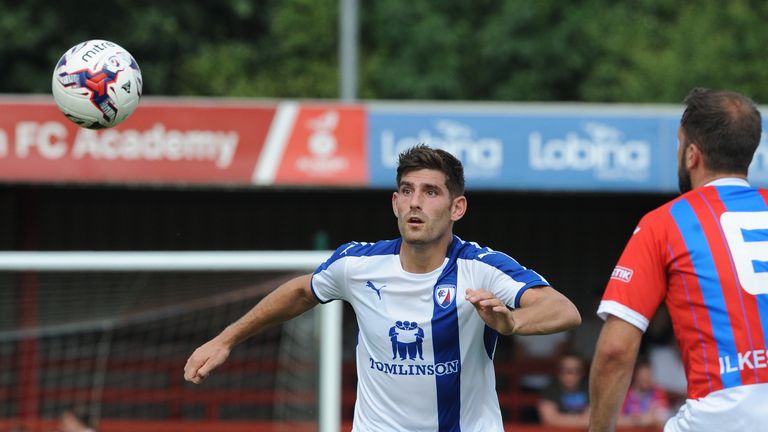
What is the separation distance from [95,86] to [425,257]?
1937 mm

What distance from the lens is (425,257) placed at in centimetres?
474

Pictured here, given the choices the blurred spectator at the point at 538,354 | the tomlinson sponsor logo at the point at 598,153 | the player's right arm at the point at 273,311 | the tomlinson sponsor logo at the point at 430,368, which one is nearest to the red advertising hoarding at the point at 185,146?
the tomlinson sponsor logo at the point at 598,153

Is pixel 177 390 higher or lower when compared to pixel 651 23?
lower

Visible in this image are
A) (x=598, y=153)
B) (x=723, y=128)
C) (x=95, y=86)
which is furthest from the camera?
(x=598, y=153)

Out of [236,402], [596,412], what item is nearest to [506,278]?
[596,412]

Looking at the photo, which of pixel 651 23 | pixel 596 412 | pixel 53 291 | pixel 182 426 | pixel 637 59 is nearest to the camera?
pixel 596 412

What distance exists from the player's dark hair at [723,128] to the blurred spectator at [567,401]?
18.1 feet

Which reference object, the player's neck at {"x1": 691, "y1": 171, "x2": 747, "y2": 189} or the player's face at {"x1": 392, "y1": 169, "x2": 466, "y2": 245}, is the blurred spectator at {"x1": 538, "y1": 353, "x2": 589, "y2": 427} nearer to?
the player's face at {"x1": 392, "y1": 169, "x2": 466, "y2": 245}

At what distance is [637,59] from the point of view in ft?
74.9

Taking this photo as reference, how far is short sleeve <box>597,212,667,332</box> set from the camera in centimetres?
388

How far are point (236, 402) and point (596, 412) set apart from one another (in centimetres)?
819

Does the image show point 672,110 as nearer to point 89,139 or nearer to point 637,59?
point 89,139

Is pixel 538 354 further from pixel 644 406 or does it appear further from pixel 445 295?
pixel 445 295

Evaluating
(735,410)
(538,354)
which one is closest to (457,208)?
(735,410)
